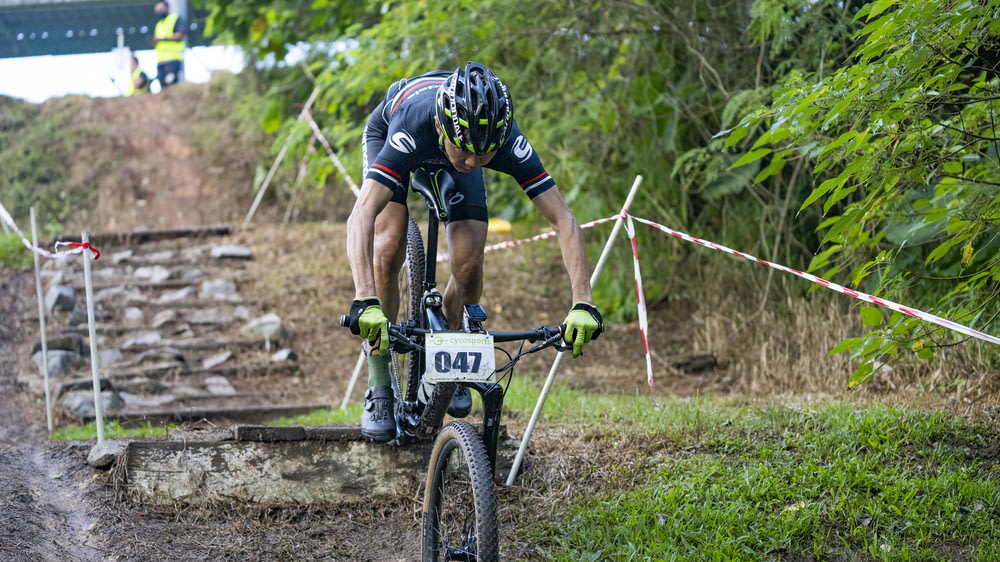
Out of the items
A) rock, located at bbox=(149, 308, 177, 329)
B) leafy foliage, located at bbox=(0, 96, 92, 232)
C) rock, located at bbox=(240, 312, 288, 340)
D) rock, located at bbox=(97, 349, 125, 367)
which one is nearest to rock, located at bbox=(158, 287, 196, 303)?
rock, located at bbox=(149, 308, 177, 329)

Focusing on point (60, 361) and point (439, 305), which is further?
point (60, 361)

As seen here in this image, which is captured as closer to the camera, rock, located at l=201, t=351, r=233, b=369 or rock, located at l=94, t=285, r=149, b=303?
rock, located at l=201, t=351, r=233, b=369

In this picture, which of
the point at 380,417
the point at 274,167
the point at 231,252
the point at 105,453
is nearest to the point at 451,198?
the point at 380,417

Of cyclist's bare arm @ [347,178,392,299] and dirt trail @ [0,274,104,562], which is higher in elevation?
cyclist's bare arm @ [347,178,392,299]

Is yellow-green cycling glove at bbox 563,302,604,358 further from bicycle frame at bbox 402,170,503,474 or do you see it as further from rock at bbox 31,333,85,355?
rock at bbox 31,333,85,355

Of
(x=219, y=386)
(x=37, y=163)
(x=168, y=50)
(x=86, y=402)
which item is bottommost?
Answer: (x=219, y=386)

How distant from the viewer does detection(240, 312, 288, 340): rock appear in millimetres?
10250

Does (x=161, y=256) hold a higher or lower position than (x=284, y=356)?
higher

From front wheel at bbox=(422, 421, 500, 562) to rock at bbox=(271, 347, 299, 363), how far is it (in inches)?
235

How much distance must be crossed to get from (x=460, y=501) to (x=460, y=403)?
747 millimetres

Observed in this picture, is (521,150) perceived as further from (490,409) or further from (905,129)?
(905,129)

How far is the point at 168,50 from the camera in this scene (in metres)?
19.8

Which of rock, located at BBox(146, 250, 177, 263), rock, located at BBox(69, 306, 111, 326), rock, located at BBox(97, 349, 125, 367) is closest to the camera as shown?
rock, located at BBox(97, 349, 125, 367)

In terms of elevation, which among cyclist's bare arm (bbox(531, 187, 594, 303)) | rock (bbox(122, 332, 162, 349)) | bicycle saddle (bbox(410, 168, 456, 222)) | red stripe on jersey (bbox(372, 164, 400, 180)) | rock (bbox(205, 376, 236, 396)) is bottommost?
rock (bbox(205, 376, 236, 396))
